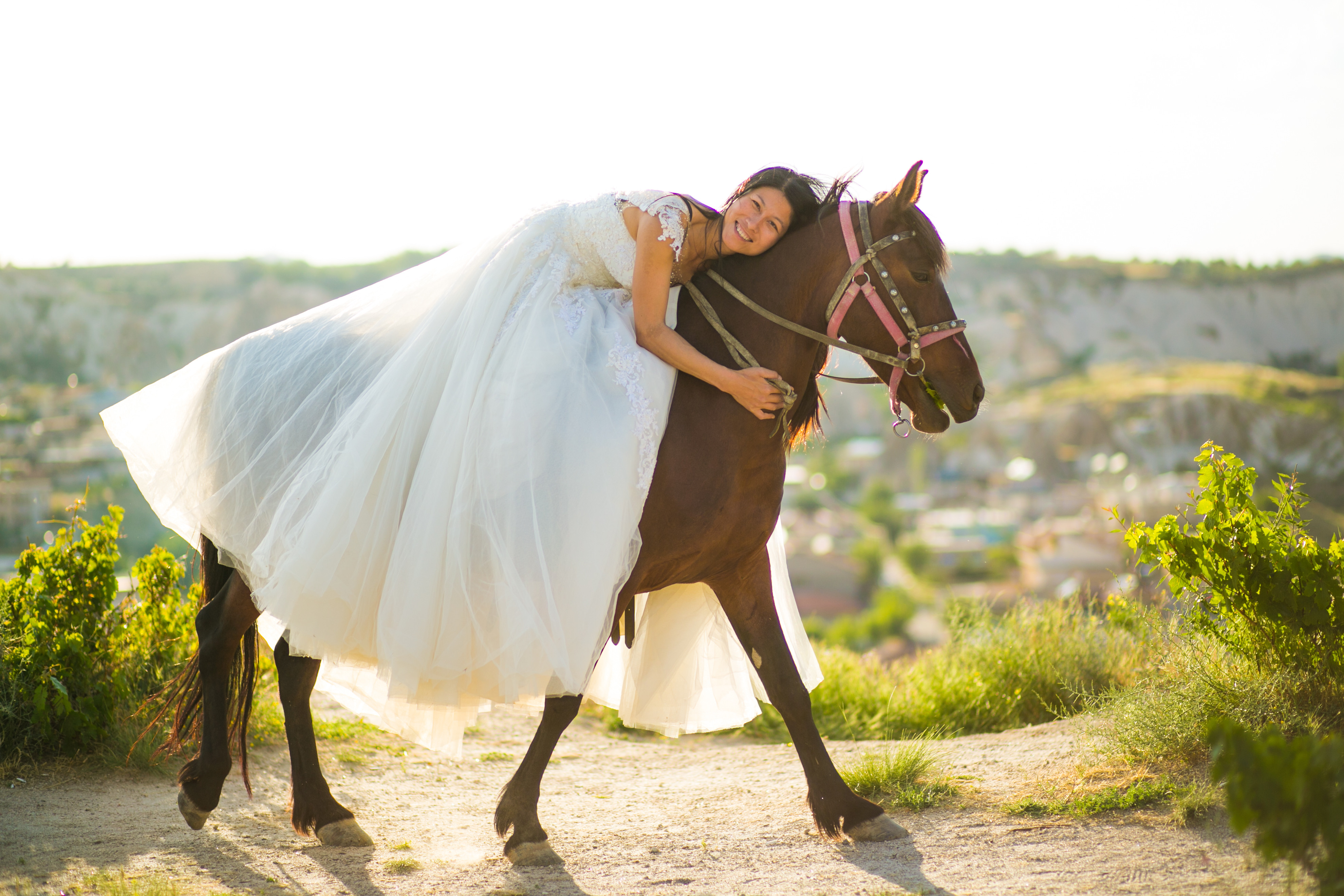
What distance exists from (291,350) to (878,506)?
81.6 meters

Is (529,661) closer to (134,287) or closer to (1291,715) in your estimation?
(1291,715)

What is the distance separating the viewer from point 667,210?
3057 millimetres

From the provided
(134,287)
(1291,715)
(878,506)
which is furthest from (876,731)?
(878,506)

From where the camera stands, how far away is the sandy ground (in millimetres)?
2756

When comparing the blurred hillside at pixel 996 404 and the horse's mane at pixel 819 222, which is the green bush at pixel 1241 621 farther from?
the blurred hillside at pixel 996 404

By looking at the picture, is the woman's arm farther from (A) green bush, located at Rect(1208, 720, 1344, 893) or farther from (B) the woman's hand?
(A) green bush, located at Rect(1208, 720, 1344, 893)

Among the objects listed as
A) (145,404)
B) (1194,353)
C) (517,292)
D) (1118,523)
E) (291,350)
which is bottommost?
(1118,523)

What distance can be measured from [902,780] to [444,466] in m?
2.27

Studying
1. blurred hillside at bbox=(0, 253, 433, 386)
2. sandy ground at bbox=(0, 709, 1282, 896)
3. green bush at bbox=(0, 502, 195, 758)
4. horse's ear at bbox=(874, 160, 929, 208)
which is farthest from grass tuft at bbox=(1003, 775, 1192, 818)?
blurred hillside at bbox=(0, 253, 433, 386)

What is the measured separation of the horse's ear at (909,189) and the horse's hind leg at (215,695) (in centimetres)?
282

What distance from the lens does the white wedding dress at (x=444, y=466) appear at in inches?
106

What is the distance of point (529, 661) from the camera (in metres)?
2.63

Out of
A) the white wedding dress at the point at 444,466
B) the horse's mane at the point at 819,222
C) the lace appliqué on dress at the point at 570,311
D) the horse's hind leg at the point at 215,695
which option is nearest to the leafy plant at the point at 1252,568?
the horse's mane at the point at 819,222

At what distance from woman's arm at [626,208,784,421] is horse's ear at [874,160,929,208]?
2.58 feet
